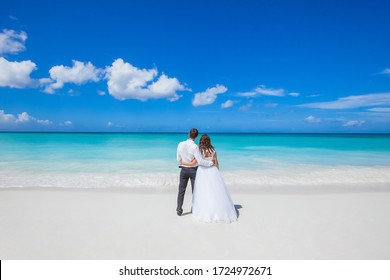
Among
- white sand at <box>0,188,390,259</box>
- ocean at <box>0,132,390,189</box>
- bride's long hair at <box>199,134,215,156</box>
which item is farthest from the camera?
ocean at <box>0,132,390,189</box>

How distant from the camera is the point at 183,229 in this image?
4.56 m

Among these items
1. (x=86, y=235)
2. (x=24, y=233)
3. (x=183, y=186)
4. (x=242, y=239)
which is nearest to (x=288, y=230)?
(x=242, y=239)

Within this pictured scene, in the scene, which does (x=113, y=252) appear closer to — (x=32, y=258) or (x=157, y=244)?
(x=157, y=244)

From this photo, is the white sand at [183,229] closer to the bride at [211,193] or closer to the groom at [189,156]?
the bride at [211,193]

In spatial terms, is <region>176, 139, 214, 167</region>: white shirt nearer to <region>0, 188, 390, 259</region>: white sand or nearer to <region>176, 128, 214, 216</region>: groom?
<region>176, 128, 214, 216</region>: groom

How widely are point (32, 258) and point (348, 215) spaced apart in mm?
6349

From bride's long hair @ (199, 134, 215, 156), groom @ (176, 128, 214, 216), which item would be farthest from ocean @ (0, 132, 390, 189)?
bride's long hair @ (199, 134, 215, 156)

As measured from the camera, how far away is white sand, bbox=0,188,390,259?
3.77m

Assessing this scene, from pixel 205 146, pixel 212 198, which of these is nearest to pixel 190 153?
pixel 205 146

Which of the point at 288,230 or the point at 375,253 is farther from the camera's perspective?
the point at 288,230

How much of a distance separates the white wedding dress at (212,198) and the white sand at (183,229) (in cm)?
19

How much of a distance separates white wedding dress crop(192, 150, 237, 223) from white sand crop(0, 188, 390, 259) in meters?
0.19

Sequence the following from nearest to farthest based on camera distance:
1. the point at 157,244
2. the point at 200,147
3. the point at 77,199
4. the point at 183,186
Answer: the point at 157,244 → the point at 200,147 → the point at 183,186 → the point at 77,199

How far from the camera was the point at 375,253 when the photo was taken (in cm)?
375
